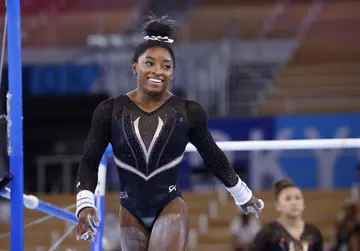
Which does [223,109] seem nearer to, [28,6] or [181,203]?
[28,6]

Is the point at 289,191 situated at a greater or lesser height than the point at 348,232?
greater

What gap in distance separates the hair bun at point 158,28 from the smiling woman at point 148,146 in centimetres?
4

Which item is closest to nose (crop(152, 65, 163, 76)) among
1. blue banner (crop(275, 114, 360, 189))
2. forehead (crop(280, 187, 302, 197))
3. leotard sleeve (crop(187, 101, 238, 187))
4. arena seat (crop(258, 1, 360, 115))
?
leotard sleeve (crop(187, 101, 238, 187))

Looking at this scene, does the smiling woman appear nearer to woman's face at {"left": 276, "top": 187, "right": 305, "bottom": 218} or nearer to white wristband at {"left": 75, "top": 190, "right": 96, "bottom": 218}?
white wristband at {"left": 75, "top": 190, "right": 96, "bottom": 218}

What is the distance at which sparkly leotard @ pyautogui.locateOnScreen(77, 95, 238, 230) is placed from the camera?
11.2ft

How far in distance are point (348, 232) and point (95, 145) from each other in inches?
214

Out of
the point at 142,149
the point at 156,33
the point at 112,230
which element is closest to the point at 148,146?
the point at 142,149

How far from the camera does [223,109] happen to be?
10414mm

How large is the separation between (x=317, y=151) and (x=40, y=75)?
13.2ft

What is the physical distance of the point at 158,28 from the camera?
358 cm

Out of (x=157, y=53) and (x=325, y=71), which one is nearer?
(x=157, y=53)

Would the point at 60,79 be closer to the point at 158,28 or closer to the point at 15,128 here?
the point at 15,128

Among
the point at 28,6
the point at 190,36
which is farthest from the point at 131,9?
the point at 28,6

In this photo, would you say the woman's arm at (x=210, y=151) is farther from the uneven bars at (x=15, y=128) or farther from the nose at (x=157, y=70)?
the uneven bars at (x=15, y=128)
